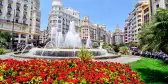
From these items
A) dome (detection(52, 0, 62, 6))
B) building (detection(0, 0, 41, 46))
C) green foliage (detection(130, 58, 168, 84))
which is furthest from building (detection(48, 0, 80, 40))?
green foliage (detection(130, 58, 168, 84))

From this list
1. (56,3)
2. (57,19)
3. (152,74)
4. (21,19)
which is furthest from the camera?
(56,3)

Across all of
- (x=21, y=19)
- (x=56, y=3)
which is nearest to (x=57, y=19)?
(x=56, y=3)

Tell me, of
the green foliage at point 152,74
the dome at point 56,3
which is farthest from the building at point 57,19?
the green foliage at point 152,74

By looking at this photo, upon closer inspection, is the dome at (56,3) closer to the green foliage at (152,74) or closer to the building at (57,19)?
the building at (57,19)

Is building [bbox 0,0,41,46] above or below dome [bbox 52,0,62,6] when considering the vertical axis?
below

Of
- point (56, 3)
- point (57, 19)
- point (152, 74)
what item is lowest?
point (152, 74)

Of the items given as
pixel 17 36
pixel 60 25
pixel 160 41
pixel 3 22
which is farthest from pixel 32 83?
pixel 60 25

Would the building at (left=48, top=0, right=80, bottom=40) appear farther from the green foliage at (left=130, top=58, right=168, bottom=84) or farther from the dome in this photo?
the green foliage at (left=130, top=58, right=168, bottom=84)

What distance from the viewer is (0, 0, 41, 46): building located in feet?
146

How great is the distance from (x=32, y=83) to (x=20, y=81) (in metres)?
0.29

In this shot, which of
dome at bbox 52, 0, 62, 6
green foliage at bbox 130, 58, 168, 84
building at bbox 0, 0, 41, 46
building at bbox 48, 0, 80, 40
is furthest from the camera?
dome at bbox 52, 0, 62, 6

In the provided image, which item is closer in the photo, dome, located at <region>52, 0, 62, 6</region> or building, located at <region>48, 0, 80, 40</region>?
building, located at <region>48, 0, 80, 40</region>

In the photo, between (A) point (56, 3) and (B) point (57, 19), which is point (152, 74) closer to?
(B) point (57, 19)

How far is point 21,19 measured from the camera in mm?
49312
